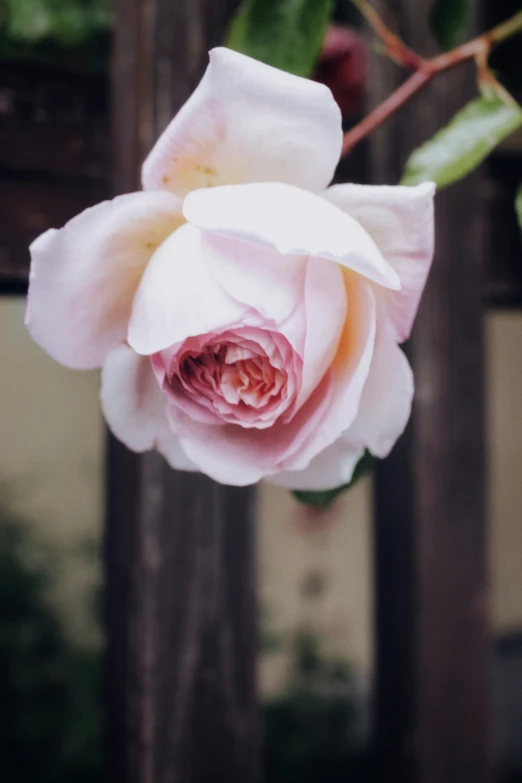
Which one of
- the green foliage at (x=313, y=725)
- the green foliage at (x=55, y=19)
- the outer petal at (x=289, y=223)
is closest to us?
the outer petal at (x=289, y=223)

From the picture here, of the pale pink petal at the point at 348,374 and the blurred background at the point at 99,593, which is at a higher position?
the pale pink petal at the point at 348,374

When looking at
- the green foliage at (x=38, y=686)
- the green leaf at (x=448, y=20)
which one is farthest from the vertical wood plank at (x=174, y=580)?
the green foliage at (x=38, y=686)

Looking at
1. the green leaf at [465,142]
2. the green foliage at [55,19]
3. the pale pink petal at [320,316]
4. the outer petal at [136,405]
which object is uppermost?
the green foliage at [55,19]

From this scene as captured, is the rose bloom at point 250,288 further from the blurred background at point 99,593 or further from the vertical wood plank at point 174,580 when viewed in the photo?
the blurred background at point 99,593

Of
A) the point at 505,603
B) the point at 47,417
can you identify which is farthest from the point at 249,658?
the point at 505,603

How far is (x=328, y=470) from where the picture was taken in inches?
14.2

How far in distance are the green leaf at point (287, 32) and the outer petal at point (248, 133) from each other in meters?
0.16

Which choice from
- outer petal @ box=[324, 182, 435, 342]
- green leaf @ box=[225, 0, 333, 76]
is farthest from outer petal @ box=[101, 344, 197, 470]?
green leaf @ box=[225, 0, 333, 76]

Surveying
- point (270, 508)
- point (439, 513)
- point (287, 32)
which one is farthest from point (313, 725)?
point (287, 32)

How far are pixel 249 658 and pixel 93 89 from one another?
512mm

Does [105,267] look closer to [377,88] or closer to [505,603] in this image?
[377,88]

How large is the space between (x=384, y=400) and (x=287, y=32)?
274mm

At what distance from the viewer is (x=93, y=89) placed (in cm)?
66

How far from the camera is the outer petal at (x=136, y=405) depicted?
37 cm
